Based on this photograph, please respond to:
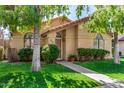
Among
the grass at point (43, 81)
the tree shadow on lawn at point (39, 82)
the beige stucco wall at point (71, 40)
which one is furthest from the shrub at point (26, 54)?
the tree shadow on lawn at point (39, 82)

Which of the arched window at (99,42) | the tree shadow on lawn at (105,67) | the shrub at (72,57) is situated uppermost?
the arched window at (99,42)

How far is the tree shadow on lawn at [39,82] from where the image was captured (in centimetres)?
1544

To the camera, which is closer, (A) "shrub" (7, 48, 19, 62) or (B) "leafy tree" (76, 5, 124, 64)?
(B) "leafy tree" (76, 5, 124, 64)

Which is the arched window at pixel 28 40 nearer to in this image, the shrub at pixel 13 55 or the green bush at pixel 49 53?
the shrub at pixel 13 55

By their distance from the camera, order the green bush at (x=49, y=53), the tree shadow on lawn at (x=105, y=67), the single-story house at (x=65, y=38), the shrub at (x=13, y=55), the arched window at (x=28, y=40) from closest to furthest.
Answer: the tree shadow on lawn at (x=105, y=67) < the green bush at (x=49, y=53) < the shrub at (x=13, y=55) < the single-story house at (x=65, y=38) < the arched window at (x=28, y=40)

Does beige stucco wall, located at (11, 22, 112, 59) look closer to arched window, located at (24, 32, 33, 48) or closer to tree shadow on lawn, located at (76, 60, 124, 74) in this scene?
arched window, located at (24, 32, 33, 48)

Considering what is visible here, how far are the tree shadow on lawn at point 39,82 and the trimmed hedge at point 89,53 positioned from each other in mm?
11077

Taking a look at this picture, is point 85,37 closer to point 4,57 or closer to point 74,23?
point 74,23

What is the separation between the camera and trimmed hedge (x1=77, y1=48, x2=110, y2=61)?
94.7 ft

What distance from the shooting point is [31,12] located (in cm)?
1717

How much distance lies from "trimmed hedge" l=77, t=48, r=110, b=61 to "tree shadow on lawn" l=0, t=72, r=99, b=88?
11.1 meters

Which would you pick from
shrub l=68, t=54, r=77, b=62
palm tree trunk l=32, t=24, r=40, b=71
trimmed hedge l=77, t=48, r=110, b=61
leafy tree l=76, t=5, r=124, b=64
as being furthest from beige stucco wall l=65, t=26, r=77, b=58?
palm tree trunk l=32, t=24, r=40, b=71
